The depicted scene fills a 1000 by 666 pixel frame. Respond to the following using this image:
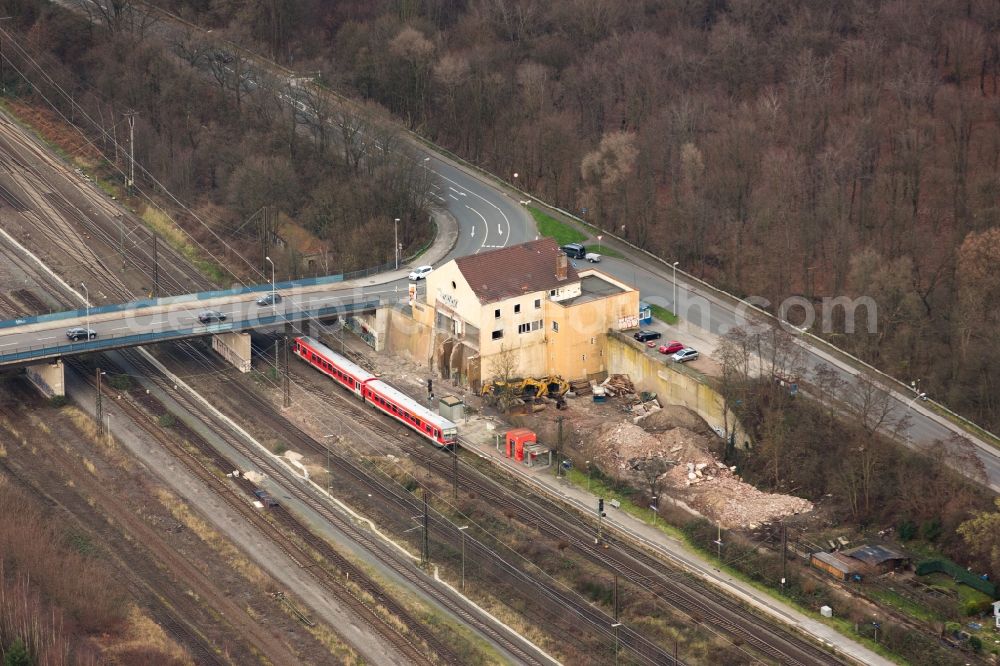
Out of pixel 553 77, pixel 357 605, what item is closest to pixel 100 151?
pixel 553 77

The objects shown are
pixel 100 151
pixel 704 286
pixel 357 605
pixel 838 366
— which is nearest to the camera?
pixel 357 605

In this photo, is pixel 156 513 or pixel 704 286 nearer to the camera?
pixel 156 513

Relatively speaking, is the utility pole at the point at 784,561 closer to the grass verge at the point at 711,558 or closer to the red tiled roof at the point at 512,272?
the grass verge at the point at 711,558

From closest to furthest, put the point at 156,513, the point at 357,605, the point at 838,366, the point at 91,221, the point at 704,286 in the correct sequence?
1. the point at 357,605
2. the point at 156,513
3. the point at 838,366
4. the point at 704,286
5. the point at 91,221

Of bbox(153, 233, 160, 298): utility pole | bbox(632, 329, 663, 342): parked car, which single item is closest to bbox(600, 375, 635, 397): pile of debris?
bbox(632, 329, 663, 342): parked car

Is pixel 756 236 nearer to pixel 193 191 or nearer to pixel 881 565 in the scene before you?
pixel 881 565

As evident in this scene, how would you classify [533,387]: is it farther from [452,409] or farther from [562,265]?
[562,265]

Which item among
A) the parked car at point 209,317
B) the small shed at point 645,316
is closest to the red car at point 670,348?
the small shed at point 645,316
